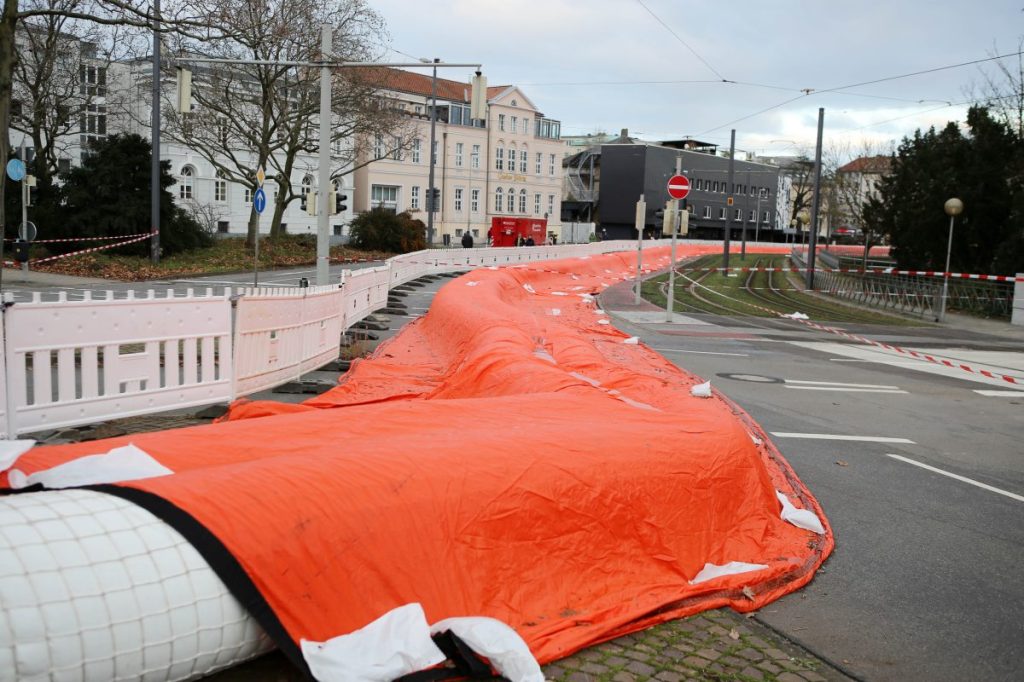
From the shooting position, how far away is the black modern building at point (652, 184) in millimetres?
96688

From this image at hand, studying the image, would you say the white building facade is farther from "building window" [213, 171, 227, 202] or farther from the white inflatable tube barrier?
the white inflatable tube barrier

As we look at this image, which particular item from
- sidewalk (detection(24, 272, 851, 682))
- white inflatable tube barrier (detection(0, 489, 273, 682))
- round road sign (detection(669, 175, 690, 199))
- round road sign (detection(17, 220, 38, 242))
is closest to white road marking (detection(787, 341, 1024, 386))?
round road sign (detection(669, 175, 690, 199))

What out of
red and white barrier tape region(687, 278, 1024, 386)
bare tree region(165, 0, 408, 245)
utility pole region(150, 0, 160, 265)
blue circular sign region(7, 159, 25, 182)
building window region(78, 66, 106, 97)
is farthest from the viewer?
building window region(78, 66, 106, 97)

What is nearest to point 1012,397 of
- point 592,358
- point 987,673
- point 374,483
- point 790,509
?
point 592,358

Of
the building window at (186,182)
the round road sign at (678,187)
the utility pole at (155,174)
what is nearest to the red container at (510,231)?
the building window at (186,182)

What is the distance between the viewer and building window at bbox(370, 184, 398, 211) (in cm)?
7081

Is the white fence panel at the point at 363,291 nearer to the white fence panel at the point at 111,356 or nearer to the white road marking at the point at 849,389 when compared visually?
the white fence panel at the point at 111,356

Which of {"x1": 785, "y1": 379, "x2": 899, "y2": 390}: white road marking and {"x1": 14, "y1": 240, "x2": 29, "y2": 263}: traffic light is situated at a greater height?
{"x1": 14, "y1": 240, "x2": 29, "y2": 263}: traffic light

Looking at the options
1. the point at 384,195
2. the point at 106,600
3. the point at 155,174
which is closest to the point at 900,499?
the point at 106,600

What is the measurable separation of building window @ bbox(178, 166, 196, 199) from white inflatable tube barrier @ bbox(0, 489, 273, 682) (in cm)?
5534

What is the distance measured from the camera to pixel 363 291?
59.0 feet

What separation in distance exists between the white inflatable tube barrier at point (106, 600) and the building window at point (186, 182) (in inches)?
2179

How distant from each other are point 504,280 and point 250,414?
53.5 feet

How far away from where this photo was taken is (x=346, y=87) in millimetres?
39969
